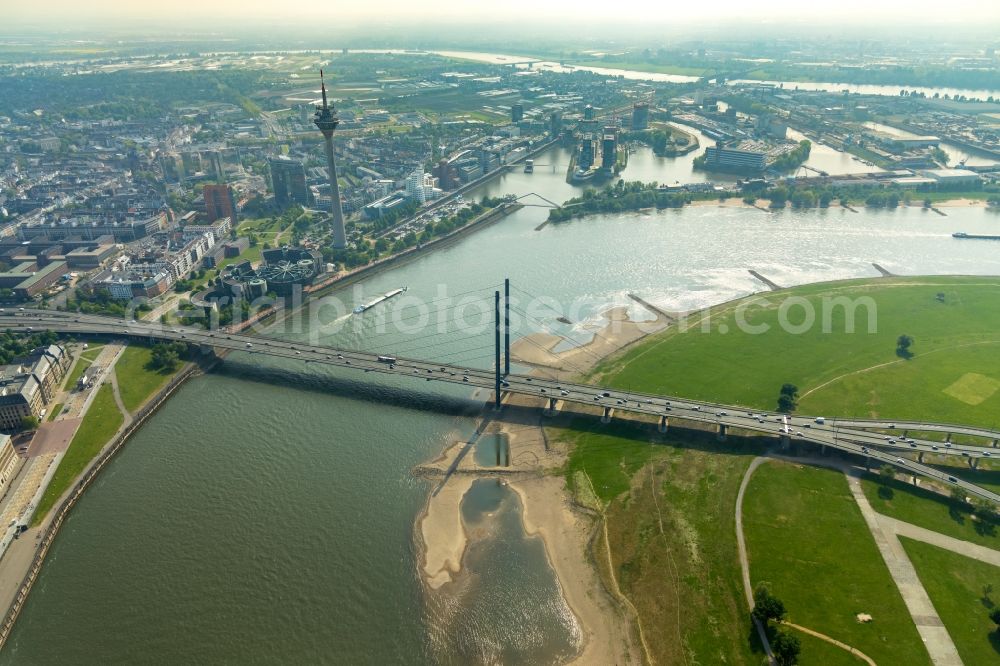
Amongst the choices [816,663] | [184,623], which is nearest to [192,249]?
[184,623]

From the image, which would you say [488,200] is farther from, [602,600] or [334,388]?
[602,600]

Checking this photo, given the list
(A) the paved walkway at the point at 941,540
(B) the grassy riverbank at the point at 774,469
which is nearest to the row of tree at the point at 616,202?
(B) the grassy riverbank at the point at 774,469

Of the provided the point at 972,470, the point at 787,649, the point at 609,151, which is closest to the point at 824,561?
the point at 787,649

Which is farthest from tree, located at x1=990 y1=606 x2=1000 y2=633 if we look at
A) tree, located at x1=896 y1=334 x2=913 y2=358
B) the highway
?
tree, located at x1=896 y1=334 x2=913 y2=358

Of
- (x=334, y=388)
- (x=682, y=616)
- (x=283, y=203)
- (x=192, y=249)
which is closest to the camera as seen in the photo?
(x=682, y=616)

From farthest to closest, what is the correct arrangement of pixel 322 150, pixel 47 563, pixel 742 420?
pixel 322 150 → pixel 742 420 → pixel 47 563

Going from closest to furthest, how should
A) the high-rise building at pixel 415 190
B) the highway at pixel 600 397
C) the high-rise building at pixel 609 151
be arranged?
the highway at pixel 600 397
the high-rise building at pixel 415 190
the high-rise building at pixel 609 151

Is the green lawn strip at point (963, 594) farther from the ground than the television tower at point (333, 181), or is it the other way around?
the television tower at point (333, 181)

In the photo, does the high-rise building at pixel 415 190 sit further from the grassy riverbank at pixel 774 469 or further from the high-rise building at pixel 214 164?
the grassy riverbank at pixel 774 469
